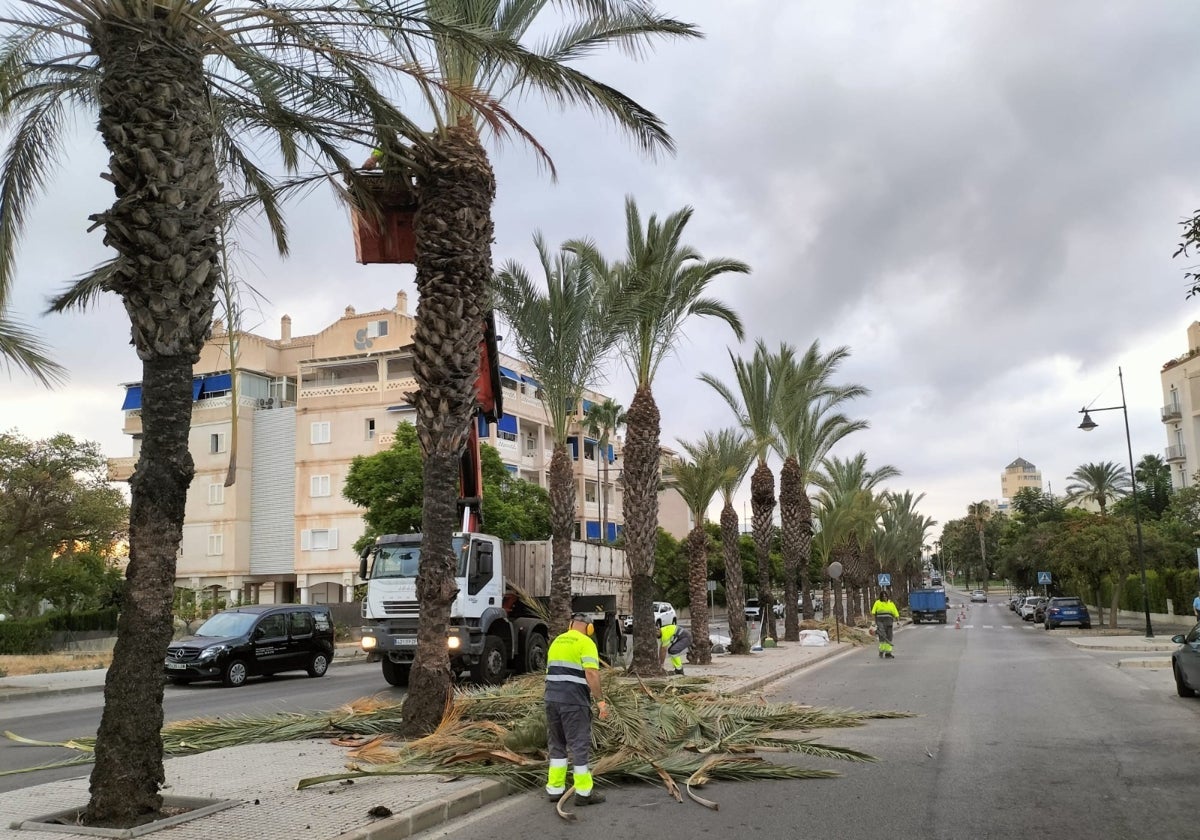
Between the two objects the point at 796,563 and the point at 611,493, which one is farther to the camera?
the point at 611,493

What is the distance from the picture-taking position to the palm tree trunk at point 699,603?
2252 cm

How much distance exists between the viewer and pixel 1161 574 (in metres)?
45.0

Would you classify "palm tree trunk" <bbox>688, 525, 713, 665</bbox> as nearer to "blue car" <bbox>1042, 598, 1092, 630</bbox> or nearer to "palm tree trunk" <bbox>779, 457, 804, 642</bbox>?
"palm tree trunk" <bbox>779, 457, 804, 642</bbox>

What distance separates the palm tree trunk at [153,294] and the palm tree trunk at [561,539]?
11.8 meters

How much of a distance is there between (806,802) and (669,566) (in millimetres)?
58743

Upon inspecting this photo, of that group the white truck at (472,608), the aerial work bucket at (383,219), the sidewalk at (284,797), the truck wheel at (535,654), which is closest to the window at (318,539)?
the white truck at (472,608)

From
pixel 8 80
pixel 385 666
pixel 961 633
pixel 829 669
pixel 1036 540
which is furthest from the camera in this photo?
pixel 1036 540

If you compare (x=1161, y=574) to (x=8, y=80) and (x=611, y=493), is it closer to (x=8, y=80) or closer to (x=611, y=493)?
(x=611, y=493)

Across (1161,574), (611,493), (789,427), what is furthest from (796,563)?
(611,493)

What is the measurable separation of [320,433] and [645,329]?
34902mm

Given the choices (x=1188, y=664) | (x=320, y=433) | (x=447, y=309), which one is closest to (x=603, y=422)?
(x=320, y=433)

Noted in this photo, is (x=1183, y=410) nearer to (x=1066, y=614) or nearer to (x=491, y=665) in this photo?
(x=1066, y=614)

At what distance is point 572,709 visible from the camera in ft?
25.2

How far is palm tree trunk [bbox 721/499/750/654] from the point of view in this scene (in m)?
26.6
